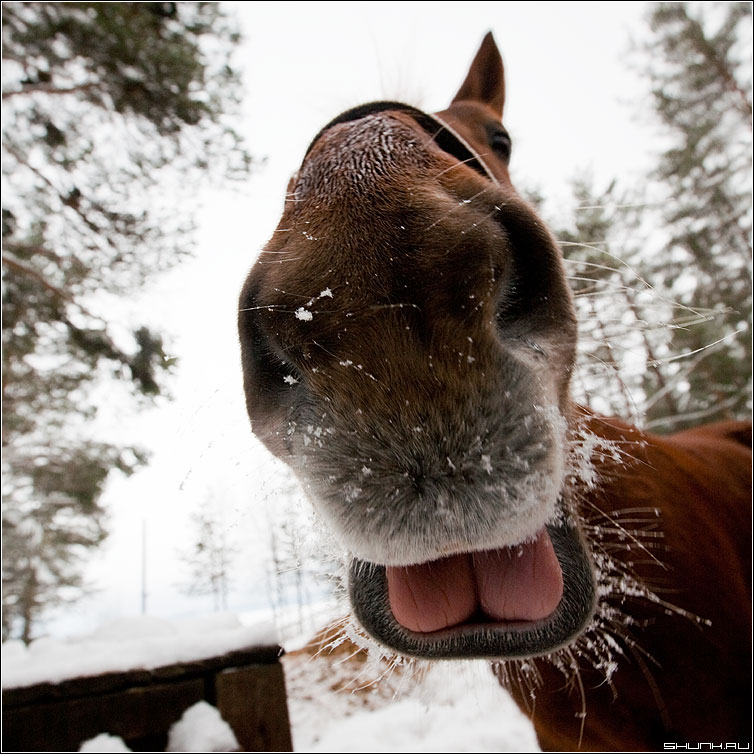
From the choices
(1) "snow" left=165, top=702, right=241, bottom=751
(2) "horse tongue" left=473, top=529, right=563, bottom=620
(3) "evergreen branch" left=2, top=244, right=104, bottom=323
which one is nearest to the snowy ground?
(1) "snow" left=165, top=702, right=241, bottom=751

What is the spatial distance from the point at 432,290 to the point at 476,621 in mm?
625

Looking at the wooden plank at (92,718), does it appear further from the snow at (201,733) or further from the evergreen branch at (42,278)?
the evergreen branch at (42,278)

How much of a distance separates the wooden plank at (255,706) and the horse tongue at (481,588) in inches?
92.0

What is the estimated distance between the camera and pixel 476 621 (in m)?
0.90

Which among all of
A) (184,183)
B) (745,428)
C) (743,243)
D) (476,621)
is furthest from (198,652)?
(743,243)

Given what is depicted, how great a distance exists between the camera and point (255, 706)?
2711 millimetres

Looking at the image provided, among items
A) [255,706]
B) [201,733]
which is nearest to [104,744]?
[201,733]

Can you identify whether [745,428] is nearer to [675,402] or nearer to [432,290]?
[432,290]

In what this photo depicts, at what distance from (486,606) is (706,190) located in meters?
14.3

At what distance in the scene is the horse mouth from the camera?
0.88 meters

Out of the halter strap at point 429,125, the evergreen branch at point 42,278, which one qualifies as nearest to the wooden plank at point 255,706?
the halter strap at point 429,125

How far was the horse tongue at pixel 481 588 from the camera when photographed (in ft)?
2.94

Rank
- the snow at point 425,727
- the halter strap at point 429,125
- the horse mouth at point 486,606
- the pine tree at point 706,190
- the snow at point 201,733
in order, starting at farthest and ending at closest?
the pine tree at point 706,190 → the snow at point 425,727 → the snow at point 201,733 → the halter strap at point 429,125 → the horse mouth at point 486,606

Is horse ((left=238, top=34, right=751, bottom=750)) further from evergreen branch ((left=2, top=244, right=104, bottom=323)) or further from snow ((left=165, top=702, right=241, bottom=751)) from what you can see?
evergreen branch ((left=2, top=244, right=104, bottom=323))
